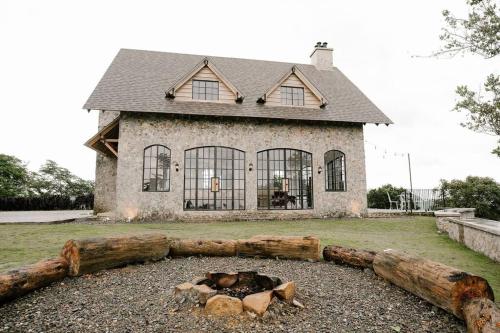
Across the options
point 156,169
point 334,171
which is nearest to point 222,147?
point 156,169

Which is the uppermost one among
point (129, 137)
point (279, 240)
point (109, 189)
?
point (129, 137)

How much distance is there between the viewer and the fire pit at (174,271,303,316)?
3268 millimetres

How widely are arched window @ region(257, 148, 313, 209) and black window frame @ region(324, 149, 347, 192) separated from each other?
1.00 meters

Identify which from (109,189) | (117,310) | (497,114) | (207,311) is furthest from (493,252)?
(109,189)

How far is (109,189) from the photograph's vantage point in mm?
15211

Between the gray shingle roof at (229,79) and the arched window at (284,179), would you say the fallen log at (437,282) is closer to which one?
the arched window at (284,179)

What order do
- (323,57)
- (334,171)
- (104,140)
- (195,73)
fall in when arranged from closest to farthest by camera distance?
(104,140), (195,73), (334,171), (323,57)

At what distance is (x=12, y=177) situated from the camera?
3831cm

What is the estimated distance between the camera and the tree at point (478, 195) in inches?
546

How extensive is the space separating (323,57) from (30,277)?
1982 centimetres

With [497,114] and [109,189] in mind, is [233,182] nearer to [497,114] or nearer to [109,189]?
[109,189]

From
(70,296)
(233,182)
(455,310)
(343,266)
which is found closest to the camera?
(455,310)

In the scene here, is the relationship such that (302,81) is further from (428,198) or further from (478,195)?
(478,195)

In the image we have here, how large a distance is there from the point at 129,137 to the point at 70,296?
10.4 m
